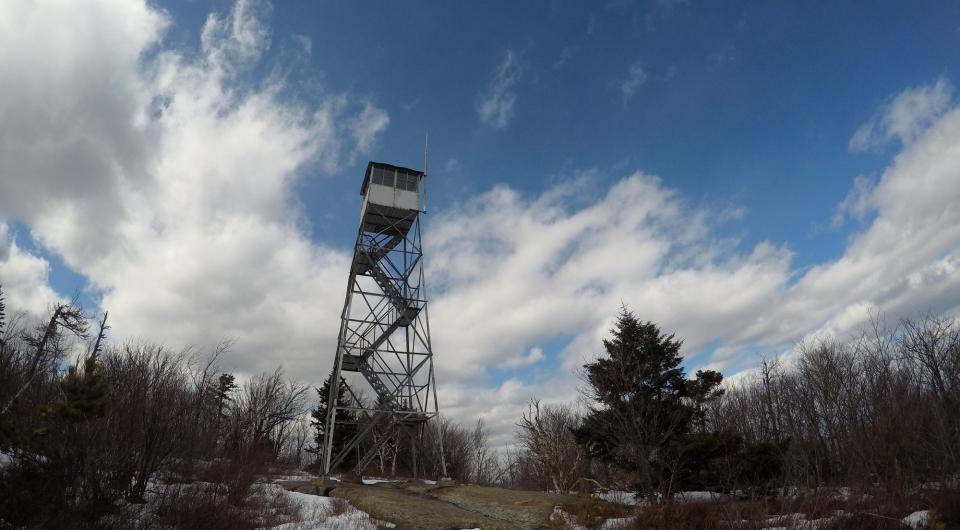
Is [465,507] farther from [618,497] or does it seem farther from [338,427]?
[338,427]

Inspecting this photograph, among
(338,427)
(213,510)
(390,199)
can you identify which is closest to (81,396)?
(213,510)

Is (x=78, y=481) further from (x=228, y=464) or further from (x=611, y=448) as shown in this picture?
(x=611, y=448)

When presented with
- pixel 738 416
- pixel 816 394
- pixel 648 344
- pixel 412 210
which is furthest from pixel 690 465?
pixel 738 416

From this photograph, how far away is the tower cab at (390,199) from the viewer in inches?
985

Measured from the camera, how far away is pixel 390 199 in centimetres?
2520

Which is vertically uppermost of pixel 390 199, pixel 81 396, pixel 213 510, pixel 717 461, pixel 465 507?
pixel 390 199

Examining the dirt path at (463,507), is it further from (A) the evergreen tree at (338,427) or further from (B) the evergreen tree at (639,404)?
(A) the evergreen tree at (338,427)

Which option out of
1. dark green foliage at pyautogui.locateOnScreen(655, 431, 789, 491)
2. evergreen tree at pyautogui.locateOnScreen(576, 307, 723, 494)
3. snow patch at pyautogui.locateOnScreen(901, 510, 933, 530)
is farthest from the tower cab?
snow patch at pyautogui.locateOnScreen(901, 510, 933, 530)

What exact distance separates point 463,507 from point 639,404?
20.0ft

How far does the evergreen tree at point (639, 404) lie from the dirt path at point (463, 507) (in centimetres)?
212

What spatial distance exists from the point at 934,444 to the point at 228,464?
2248 centimetres

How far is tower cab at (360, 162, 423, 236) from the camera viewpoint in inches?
985

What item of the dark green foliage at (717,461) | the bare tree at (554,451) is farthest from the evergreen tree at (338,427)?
the dark green foliage at (717,461)

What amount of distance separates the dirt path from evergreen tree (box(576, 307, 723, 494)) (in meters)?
2.12
